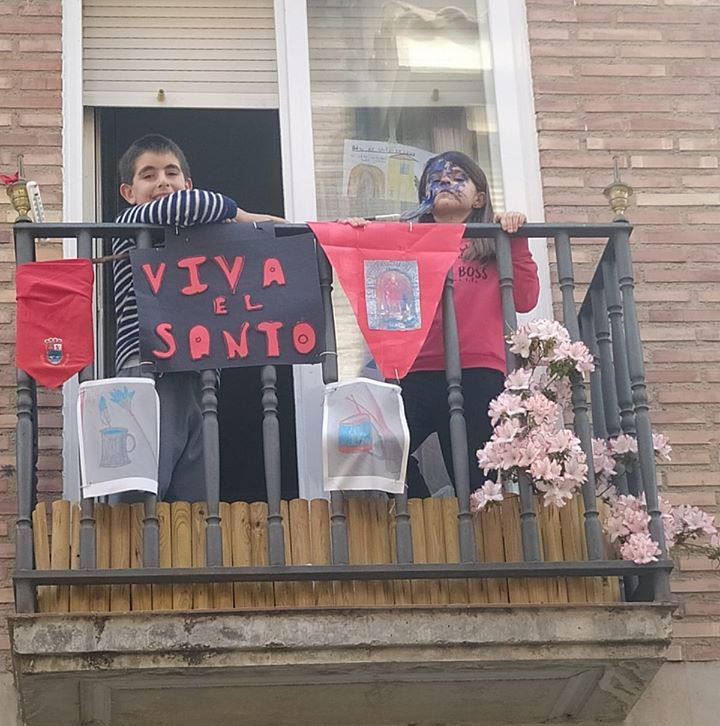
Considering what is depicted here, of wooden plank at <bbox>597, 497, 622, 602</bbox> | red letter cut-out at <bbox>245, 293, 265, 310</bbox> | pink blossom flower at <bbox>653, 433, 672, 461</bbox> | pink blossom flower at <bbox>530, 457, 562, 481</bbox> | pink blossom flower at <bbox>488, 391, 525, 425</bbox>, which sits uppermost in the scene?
red letter cut-out at <bbox>245, 293, 265, 310</bbox>

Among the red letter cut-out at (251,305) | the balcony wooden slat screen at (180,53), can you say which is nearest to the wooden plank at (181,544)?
the red letter cut-out at (251,305)

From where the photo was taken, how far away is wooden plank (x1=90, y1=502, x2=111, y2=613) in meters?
6.09

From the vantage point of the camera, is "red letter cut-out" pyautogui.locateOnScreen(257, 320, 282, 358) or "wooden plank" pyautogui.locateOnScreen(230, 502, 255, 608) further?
"red letter cut-out" pyautogui.locateOnScreen(257, 320, 282, 358)

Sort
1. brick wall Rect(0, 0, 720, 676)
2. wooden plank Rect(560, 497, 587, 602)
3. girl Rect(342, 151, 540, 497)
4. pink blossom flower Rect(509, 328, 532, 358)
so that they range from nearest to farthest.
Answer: wooden plank Rect(560, 497, 587, 602)
pink blossom flower Rect(509, 328, 532, 358)
girl Rect(342, 151, 540, 497)
brick wall Rect(0, 0, 720, 676)

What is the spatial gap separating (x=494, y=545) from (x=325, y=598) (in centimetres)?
60

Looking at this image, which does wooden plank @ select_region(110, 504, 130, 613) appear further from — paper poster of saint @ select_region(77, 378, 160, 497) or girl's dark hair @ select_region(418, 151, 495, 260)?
girl's dark hair @ select_region(418, 151, 495, 260)

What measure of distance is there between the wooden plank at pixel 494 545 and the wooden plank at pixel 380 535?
0.32m

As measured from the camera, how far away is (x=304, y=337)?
254 inches

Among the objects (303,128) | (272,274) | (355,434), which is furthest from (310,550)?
(303,128)

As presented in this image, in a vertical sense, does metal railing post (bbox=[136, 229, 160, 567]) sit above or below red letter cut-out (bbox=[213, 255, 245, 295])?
below

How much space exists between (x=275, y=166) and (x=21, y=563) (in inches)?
161

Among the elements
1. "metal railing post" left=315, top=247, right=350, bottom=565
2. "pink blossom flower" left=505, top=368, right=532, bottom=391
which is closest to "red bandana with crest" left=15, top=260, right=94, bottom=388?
"metal railing post" left=315, top=247, right=350, bottom=565

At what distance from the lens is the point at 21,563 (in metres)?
6.07

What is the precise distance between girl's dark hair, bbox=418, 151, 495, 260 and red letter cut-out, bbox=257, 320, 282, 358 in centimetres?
A: 87
